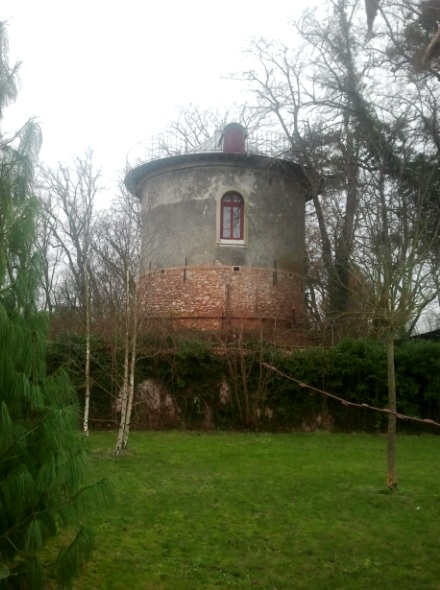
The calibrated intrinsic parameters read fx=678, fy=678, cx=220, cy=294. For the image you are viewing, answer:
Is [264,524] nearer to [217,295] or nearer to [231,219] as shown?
[217,295]

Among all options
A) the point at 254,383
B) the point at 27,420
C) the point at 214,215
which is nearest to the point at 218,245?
the point at 214,215

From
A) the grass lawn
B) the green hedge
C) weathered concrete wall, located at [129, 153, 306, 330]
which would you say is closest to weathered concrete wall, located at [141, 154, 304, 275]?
weathered concrete wall, located at [129, 153, 306, 330]

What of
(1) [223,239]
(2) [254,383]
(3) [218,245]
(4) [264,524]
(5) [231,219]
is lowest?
(4) [264,524]

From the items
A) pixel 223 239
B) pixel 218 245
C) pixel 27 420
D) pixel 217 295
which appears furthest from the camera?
pixel 223 239

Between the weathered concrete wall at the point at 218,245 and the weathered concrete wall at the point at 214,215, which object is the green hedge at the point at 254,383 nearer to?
the weathered concrete wall at the point at 218,245

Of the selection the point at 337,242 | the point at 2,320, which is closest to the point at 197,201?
the point at 337,242

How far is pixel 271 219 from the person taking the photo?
26031mm

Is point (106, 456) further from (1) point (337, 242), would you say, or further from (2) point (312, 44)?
(2) point (312, 44)

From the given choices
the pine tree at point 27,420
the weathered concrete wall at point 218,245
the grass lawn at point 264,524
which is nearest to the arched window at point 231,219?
the weathered concrete wall at point 218,245

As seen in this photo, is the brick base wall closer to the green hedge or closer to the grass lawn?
the green hedge

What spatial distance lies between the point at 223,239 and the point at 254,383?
A: 770cm

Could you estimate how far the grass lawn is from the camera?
273 inches

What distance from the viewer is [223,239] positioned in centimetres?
2541

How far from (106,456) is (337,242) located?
11.7m
